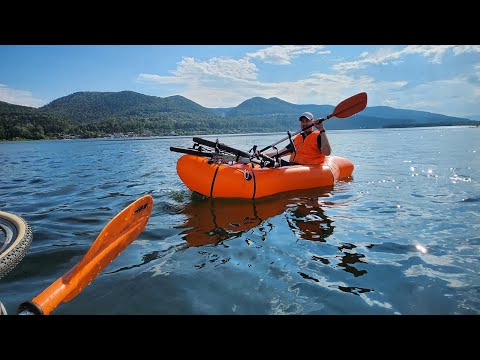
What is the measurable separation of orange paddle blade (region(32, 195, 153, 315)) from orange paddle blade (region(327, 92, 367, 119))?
283 inches

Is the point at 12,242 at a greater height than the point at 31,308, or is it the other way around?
the point at 31,308

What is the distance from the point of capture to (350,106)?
980 centimetres

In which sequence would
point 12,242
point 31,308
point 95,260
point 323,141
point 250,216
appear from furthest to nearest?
point 323,141 < point 250,216 < point 12,242 < point 95,260 < point 31,308

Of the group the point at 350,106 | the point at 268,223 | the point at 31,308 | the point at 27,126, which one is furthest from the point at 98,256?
the point at 27,126

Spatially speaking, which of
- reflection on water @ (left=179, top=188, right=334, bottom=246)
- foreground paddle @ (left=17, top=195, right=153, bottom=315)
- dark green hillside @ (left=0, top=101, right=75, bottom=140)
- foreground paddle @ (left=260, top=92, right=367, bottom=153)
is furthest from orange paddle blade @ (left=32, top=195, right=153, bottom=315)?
dark green hillside @ (left=0, top=101, right=75, bottom=140)

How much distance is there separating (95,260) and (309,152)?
752cm

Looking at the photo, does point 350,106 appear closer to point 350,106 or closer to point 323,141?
point 350,106

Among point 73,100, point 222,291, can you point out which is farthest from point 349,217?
point 73,100

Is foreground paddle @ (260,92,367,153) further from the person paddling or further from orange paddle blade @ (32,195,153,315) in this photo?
orange paddle blade @ (32,195,153,315)

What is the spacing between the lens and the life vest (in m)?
9.69

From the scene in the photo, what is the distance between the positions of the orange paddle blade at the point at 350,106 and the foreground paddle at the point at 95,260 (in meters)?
7.19
